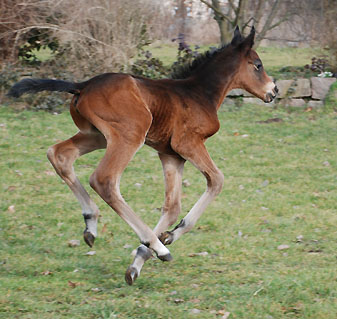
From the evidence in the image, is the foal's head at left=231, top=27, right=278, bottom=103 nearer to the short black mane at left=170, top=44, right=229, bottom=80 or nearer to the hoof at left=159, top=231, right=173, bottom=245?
the short black mane at left=170, top=44, right=229, bottom=80

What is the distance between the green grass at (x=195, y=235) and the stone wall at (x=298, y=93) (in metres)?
1.56

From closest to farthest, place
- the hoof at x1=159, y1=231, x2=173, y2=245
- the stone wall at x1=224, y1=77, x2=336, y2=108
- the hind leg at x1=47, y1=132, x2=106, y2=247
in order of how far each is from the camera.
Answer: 1. the hoof at x1=159, y1=231, x2=173, y2=245
2. the hind leg at x1=47, y1=132, x2=106, y2=247
3. the stone wall at x1=224, y1=77, x2=336, y2=108

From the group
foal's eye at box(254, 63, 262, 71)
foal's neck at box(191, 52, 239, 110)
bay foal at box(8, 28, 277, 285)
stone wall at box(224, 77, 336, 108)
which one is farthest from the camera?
stone wall at box(224, 77, 336, 108)

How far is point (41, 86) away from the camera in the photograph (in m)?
5.30

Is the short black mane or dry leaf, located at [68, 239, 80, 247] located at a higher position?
the short black mane

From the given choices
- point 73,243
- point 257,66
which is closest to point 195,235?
point 73,243

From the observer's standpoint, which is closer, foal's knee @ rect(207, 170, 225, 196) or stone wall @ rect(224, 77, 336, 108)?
foal's knee @ rect(207, 170, 225, 196)

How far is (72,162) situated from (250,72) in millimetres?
2030

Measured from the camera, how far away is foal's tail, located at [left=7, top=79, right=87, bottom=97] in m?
5.25

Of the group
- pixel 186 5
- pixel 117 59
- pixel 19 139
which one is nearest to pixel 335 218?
pixel 19 139

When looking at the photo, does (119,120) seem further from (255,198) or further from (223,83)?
(255,198)

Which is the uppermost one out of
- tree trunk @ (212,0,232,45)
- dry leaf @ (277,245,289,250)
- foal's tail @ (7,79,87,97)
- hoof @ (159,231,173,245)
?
foal's tail @ (7,79,87,97)

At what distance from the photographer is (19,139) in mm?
10789

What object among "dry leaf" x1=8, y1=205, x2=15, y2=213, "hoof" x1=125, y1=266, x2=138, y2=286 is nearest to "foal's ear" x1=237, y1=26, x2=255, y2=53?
"hoof" x1=125, y1=266, x2=138, y2=286
